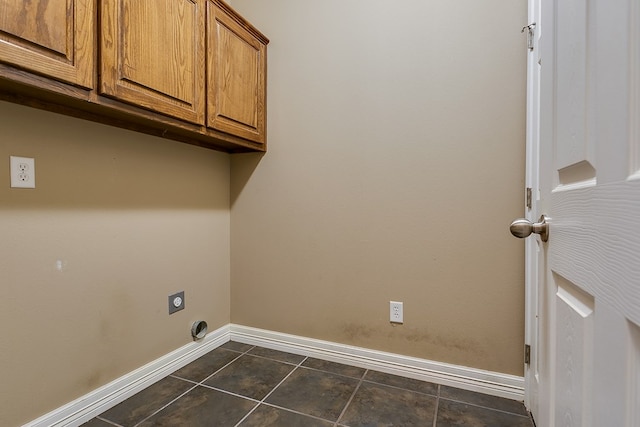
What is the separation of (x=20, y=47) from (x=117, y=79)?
0.92ft

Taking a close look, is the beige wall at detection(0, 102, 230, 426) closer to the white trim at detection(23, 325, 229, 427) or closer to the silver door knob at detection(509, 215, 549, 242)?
the white trim at detection(23, 325, 229, 427)

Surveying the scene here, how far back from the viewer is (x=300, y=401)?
149 centimetres

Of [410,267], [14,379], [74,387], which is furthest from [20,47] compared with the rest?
[410,267]

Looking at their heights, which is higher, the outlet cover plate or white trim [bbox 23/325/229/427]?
the outlet cover plate

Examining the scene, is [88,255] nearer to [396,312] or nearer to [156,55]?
[156,55]

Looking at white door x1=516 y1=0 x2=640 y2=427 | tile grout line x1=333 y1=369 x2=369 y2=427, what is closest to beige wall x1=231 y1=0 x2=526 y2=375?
tile grout line x1=333 y1=369 x2=369 y2=427

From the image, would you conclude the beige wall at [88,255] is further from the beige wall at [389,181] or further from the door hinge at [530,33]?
the door hinge at [530,33]

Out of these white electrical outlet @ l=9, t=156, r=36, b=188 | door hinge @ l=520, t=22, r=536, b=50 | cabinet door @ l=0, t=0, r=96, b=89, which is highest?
door hinge @ l=520, t=22, r=536, b=50

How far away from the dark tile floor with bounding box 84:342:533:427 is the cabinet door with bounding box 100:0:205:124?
1.34m

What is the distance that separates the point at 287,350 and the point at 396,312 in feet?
2.49

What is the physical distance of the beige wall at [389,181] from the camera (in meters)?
1.55

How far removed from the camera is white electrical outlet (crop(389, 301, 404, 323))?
1.75 m

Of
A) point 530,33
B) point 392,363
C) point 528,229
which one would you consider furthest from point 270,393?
point 530,33

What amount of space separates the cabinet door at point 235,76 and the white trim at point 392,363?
4.30 ft
